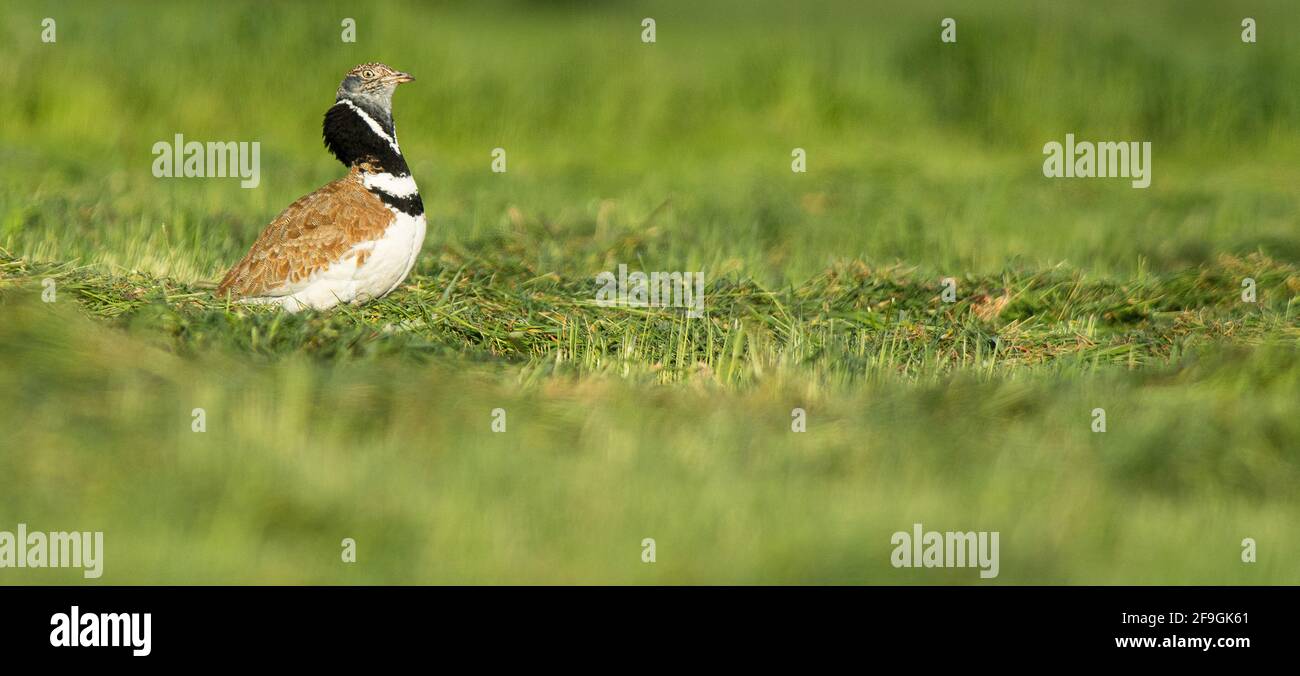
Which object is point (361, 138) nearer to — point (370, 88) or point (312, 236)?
point (370, 88)

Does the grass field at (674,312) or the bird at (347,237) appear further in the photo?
the bird at (347,237)

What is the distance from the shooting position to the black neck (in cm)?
917

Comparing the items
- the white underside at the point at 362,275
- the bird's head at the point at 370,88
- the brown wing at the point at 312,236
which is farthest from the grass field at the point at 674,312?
the bird's head at the point at 370,88

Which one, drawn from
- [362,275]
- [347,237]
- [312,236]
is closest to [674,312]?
[362,275]

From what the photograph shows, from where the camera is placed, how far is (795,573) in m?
5.46

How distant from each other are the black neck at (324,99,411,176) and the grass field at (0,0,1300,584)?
2.64 ft

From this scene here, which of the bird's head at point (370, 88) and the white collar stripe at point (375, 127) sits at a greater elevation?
the bird's head at point (370, 88)

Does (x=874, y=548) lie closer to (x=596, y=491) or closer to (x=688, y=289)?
(x=596, y=491)

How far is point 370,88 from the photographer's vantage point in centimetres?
945

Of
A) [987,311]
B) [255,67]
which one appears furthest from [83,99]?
[987,311]

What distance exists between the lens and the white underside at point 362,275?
8812mm

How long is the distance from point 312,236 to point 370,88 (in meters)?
1.03

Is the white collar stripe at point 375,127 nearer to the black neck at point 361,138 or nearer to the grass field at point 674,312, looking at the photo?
the black neck at point 361,138

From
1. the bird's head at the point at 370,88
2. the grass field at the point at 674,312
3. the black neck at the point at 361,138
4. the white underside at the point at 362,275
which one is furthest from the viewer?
the bird's head at the point at 370,88
